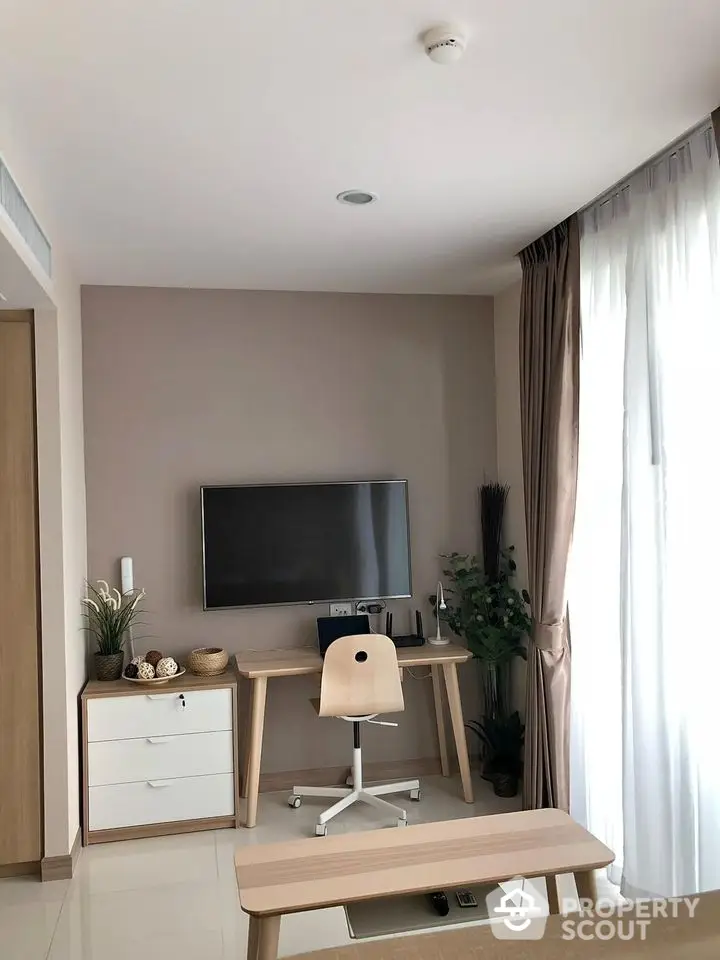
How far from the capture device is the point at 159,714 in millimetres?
3750

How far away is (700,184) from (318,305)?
2196mm

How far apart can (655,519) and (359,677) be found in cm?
156

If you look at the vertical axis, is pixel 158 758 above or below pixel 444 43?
below

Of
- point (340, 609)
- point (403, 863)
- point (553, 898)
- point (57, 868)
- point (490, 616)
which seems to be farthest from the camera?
point (340, 609)

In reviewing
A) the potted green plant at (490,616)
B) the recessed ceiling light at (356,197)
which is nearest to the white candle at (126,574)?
the potted green plant at (490,616)

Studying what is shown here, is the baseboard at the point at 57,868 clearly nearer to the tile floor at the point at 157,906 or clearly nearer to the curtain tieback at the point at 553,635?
the tile floor at the point at 157,906

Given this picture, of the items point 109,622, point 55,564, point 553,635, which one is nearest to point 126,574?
point 109,622

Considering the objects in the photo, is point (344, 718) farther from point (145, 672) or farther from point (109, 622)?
point (109, 622)

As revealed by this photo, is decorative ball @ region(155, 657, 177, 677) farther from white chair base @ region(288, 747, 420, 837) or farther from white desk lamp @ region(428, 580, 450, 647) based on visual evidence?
white desk lamp @ region(428, 580, 450, 647)

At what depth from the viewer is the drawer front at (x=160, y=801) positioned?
12.1ft

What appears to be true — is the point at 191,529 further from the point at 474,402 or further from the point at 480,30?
the point at 480,30

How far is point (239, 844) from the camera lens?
143 inches

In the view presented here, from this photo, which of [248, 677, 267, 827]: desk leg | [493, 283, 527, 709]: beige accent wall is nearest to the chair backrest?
[248, 677, 267, 827]: desk leg

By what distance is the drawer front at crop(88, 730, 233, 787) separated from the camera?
3.68m
